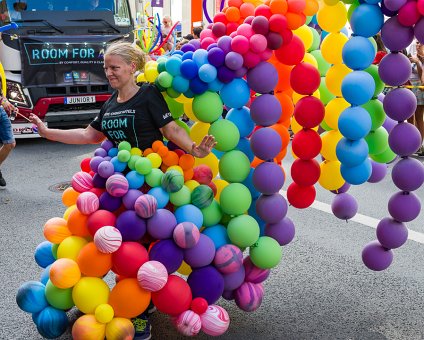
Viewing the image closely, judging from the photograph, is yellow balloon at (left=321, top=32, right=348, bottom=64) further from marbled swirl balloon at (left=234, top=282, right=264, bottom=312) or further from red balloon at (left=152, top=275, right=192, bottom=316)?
red balloon at (left=152, top=275, right=192, bottom=316)

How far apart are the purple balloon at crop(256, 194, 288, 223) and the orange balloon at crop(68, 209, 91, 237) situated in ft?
3.11

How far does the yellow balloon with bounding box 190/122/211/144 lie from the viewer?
3.31m

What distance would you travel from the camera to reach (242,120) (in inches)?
122

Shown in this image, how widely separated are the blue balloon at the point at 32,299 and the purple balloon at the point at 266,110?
1.47m

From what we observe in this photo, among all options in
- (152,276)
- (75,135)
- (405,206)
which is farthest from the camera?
(75,135)

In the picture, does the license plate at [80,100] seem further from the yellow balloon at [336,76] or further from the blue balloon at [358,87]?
the blue balloon at [358,87]

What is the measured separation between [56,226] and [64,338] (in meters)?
0.66

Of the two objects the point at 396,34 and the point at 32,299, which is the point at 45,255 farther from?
the point at 396,34

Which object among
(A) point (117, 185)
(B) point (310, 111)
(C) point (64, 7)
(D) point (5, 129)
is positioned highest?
(B) point (310, 111)

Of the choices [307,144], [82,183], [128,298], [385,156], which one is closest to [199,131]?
[307,144]

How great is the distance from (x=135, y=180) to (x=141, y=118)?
375 mm

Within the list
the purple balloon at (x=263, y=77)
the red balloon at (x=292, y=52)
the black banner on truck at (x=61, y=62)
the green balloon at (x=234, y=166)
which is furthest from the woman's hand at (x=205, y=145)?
the black banner on truck at (x=61, y=62)

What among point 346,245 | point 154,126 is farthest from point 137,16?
point 154,126

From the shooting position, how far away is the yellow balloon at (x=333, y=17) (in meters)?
3.06
